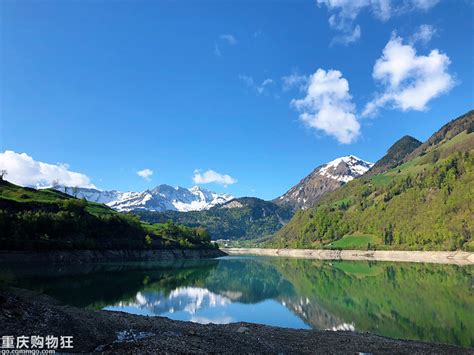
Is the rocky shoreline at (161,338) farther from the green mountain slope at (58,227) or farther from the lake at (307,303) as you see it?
the green mountain slope at (58,227)

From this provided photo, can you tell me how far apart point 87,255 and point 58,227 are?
13.3 metres

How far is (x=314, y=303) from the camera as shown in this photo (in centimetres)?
5772

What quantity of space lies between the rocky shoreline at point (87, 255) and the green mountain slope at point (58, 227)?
1.91 meters

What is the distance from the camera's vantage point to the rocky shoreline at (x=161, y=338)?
708 inches

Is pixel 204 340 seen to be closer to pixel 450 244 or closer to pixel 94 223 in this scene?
pixel 94 223

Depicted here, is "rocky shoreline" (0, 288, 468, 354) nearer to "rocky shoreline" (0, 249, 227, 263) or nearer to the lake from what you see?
the lake

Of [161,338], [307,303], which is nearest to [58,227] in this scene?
[307,303]

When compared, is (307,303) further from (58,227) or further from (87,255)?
(58,227)

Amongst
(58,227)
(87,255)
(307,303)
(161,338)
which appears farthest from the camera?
(58,227)

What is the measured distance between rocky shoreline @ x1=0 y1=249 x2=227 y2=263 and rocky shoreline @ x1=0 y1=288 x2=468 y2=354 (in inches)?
3064

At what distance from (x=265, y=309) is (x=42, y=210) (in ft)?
322

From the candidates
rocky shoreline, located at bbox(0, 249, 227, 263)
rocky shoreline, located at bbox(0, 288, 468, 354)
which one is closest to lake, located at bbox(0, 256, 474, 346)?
rocky shoreline, located at bbox(0, 288, 468, 354)

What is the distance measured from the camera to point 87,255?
11662cm

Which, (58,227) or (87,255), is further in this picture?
(58,227)
